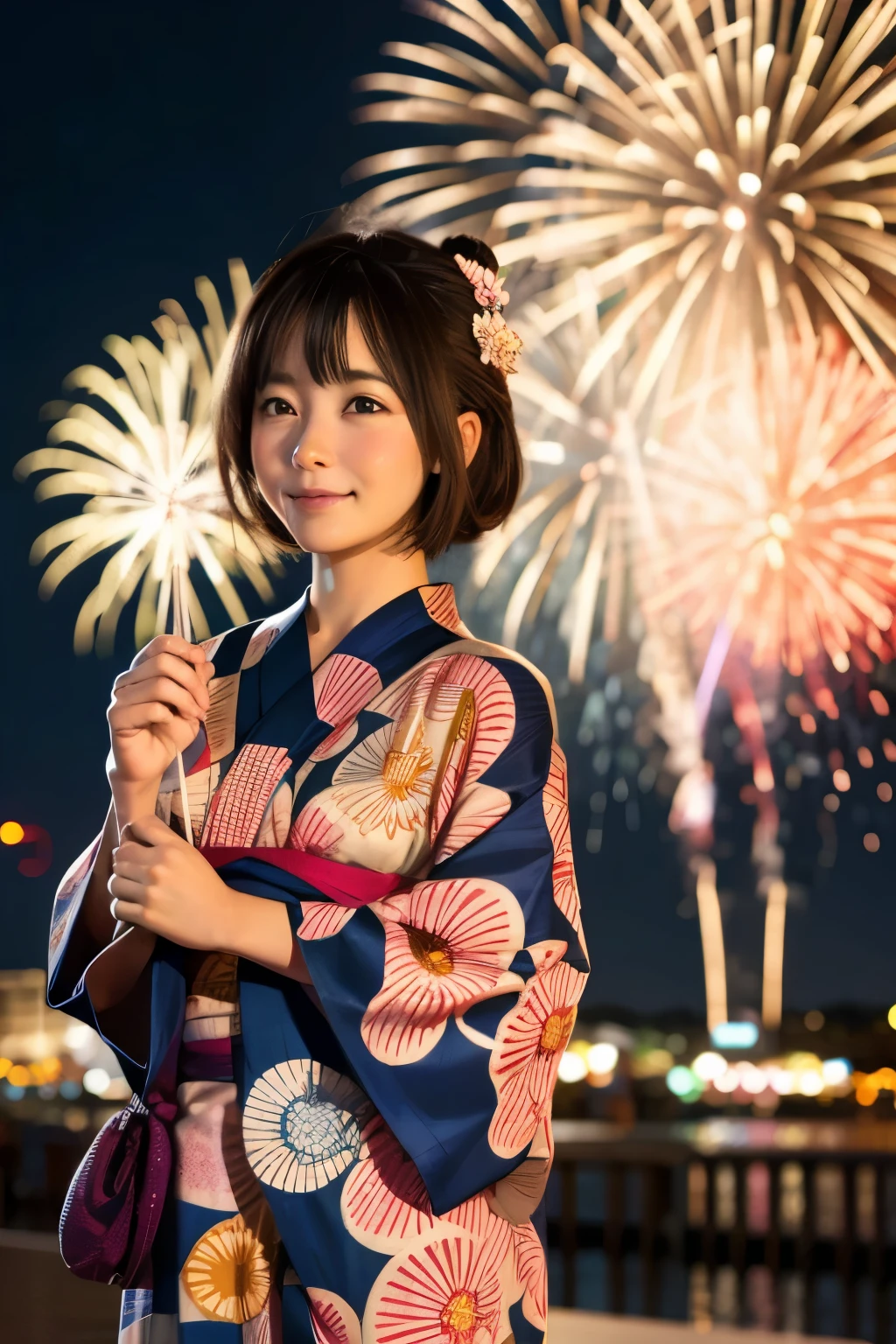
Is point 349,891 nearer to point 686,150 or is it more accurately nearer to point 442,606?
point 442,606

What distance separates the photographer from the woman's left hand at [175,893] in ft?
3.09

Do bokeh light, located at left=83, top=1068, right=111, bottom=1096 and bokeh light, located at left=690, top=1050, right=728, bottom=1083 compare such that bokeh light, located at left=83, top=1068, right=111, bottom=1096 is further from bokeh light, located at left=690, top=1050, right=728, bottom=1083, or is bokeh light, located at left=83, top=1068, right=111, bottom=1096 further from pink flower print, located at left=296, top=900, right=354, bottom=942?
pink flower print, located at left=296, top=900, right=354, bottom=942

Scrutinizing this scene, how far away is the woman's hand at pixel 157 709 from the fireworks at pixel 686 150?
433cm

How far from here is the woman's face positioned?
1.09 metres

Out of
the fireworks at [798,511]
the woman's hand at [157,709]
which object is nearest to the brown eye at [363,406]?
the woman's hand at [157,709]

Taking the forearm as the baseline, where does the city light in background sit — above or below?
above

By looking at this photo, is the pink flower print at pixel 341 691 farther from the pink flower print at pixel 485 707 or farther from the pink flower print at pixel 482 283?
the pink flower print at pixel 482 283

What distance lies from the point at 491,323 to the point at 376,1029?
579mm

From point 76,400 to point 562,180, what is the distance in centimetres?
346

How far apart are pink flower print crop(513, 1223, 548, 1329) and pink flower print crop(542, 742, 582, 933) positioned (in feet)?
0.73

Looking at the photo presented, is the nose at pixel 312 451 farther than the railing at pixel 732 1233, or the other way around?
the railing at pixel 732 1233

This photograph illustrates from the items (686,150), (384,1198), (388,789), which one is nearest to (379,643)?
(388,789)

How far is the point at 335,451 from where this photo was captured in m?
1.09

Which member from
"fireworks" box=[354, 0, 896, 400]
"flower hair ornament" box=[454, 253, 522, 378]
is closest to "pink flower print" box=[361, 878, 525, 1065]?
"flower hair ornament" box=[454, 253, 522, 378]
